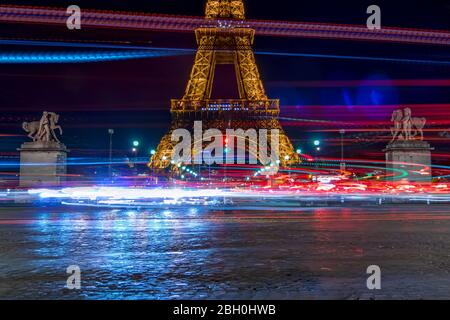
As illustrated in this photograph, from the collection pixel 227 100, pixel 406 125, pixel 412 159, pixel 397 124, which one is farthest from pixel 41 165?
pixel 227 100

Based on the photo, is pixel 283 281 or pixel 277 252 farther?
pixel 277 252

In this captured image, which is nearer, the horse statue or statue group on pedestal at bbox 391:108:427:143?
statue group on pedestal at bbox 391:108:427:143

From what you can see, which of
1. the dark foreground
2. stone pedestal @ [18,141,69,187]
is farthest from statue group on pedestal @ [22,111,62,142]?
the dark foreground

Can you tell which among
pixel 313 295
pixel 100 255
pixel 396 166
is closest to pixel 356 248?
pixel 313 295

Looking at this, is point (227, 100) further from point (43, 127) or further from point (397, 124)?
point (43, 127)

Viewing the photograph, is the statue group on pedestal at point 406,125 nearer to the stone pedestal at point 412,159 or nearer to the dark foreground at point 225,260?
the stone pedestal at point 412,159

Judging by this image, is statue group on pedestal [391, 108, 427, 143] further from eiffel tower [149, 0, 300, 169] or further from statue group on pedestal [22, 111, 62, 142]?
statue group on pedestal [22, 111, 62, 142]
